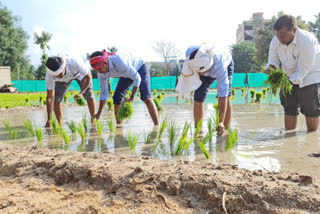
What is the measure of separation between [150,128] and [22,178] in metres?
2.48

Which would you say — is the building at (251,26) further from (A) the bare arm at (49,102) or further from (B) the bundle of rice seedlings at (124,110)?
(B) the bundle of rice seedlings at (124,110)

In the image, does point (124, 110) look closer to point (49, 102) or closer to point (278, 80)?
point (49, 102)

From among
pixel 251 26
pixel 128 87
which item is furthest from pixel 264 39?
pixel 251 26

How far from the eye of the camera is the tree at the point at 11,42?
28.0 m

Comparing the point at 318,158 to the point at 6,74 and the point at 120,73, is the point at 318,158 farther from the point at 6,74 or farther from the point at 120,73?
the point at 6,74

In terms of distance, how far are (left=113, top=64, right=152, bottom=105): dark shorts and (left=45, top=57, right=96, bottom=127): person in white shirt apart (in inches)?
19.7

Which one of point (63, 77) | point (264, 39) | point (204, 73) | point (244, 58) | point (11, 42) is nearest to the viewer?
point (204, 73)

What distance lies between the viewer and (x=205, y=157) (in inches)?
105

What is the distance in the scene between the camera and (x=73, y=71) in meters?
4.57

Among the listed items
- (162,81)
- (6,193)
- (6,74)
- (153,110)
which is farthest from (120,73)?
(162,81)

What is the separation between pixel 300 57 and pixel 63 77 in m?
3.39

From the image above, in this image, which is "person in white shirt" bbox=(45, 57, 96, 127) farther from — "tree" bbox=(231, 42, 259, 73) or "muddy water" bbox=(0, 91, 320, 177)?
"tree" bbox=(231, 42, 259, 73)

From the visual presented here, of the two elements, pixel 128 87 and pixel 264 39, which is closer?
pixel 128 87

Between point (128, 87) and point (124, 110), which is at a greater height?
point (128, 87)
